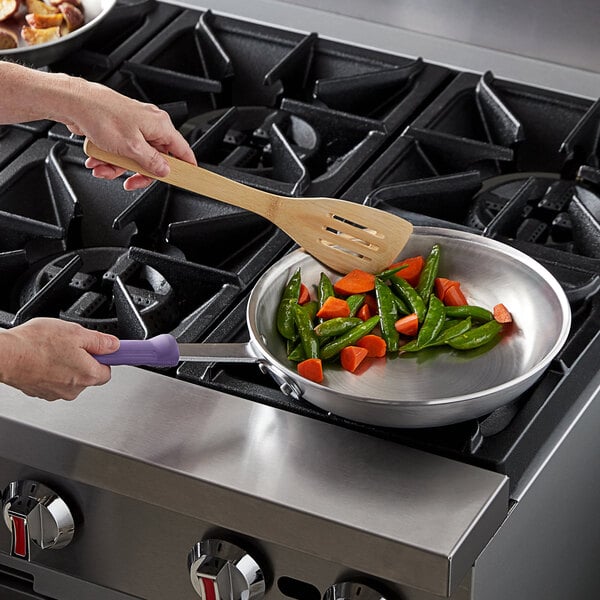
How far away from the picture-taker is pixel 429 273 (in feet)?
4.25

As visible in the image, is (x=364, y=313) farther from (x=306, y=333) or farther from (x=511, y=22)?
(x=511, y=22)

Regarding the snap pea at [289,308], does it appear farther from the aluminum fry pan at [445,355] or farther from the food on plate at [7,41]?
the food on plate at [7,41]

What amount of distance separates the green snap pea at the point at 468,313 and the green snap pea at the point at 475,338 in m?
0.01

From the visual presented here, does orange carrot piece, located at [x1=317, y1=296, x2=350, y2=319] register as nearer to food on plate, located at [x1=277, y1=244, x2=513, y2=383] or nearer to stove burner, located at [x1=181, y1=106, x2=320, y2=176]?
food on plate, located at [x1=277, y1=244, x2=513, y2=383]

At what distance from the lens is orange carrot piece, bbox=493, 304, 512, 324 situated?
126cm

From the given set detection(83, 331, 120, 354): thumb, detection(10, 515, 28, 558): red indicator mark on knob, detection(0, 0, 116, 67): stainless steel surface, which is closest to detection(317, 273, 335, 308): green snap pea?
detection(83, 331, 120, 354): thumb

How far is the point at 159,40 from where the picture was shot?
1.76 metres

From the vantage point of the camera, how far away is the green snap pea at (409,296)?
1250 millimetres

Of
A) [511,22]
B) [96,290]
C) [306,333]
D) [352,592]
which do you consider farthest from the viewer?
[511,22]

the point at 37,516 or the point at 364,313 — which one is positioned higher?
the point at 364,313

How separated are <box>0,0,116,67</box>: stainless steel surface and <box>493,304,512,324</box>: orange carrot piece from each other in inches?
26.5

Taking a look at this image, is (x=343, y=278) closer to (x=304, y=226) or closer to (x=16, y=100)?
(x=304, y=226)

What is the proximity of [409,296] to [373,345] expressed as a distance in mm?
73

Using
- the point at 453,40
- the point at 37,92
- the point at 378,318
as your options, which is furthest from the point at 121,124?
the point at 453,40
